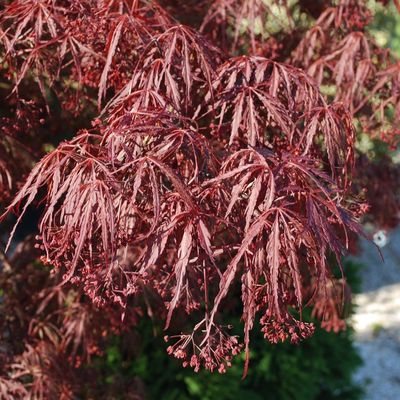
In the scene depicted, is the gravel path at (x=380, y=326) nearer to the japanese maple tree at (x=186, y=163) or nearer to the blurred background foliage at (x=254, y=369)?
the blurred background foliage at (x=254, y=369)

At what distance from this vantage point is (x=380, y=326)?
698 cm

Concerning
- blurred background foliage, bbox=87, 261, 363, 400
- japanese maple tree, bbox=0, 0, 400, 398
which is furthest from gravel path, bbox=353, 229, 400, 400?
japanese maple tree, bbox=0, 0, 400, 398

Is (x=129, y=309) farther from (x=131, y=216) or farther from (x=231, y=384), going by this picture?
(x=231, y=384)

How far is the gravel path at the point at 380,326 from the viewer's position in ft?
19.6

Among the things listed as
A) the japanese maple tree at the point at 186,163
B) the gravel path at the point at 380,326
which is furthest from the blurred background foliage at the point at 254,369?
the japanese maple tree at the point at 186,163

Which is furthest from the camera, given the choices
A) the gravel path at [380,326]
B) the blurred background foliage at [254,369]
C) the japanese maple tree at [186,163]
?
the gravel path at [380,326]

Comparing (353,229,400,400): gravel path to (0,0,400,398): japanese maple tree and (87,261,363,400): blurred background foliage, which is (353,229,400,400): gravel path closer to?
(87,261,363,400): blurred background foliage

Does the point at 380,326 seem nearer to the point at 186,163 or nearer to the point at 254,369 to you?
the point at 254,369

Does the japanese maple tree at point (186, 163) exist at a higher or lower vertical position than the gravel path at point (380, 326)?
lower

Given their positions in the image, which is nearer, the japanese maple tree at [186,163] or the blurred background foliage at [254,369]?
the japanese maple tree at [186,163]

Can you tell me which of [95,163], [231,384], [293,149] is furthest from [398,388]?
[95,163]

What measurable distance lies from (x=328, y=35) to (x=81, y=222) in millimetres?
1576

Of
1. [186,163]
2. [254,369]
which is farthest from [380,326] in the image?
[186,163]

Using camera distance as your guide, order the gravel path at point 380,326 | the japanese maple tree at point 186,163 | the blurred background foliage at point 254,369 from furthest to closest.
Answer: the gravel path at point 380,326 < the blurred background foliage at point 254,369 < the japanese maple tree at point 186,163
